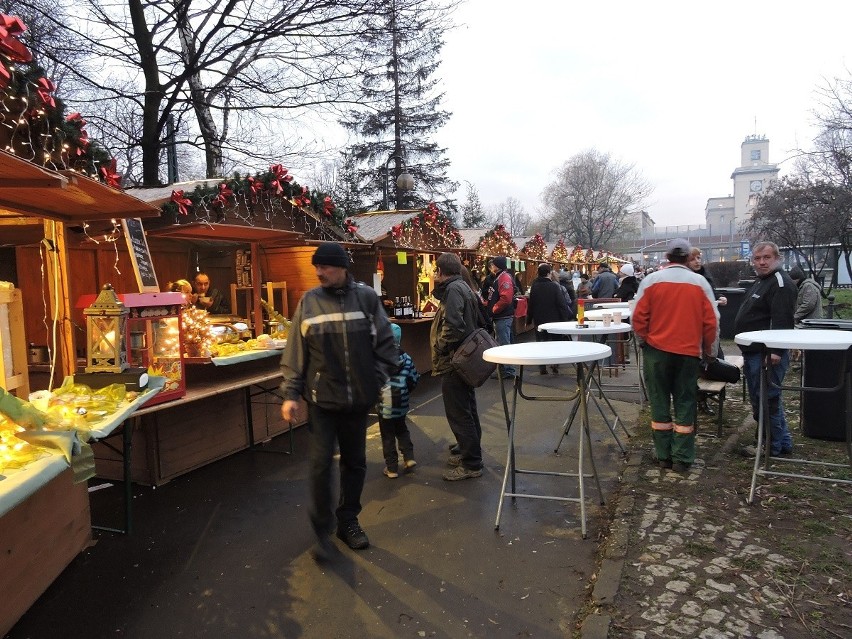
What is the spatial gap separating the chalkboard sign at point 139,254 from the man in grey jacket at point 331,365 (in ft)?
6.66

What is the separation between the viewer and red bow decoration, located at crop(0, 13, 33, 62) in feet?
8.77

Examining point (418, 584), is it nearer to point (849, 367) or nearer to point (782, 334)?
point (782, 334)

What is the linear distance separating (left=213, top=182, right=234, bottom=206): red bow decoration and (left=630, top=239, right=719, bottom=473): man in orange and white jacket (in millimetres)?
4026

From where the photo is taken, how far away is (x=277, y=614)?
286 cm

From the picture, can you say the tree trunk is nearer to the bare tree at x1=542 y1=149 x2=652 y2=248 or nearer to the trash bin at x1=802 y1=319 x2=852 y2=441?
the trash bin at x1=802 y1=319 x2=852 y2=441

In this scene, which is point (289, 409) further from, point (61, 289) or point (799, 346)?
point (799, 346)

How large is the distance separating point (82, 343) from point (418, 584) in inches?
153

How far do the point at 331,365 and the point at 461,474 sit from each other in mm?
1967

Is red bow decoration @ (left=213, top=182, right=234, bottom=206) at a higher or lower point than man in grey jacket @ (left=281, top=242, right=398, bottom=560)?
higher

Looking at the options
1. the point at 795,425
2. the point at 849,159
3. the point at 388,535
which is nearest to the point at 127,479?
the point at 388,535

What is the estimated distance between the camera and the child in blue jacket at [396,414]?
15.2 ft

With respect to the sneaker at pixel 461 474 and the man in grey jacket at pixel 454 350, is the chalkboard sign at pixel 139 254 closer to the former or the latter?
the man in grey jacket at pixel 454 350

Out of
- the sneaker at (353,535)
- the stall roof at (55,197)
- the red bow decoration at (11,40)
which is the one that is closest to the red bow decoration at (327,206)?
the stall roof at (55,197)

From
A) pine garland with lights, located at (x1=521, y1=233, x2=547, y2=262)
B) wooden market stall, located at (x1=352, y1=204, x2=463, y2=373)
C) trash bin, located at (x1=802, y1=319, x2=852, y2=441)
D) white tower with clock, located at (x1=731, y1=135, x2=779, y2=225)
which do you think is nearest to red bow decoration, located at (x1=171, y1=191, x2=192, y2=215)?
wooden market stall, located at (x1=352, y1=204, x2=463, y2=373)
